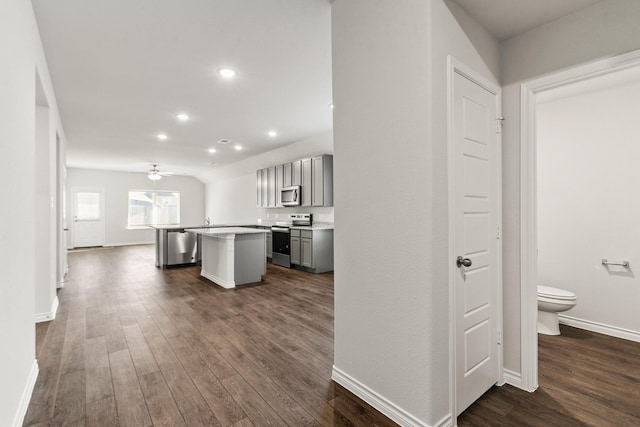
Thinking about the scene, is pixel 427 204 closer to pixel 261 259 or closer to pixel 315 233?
pixel 261 259

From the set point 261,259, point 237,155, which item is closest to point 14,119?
point 261,259

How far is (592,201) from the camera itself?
3.11 meters

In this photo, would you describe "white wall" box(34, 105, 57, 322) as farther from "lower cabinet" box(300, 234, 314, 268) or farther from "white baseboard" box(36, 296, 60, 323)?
"lower cabinet" box(300, 234, 314, 268)

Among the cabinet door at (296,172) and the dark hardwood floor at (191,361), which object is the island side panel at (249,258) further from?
the cabinet door at (296,172)

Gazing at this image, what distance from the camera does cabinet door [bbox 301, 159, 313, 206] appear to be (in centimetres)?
641

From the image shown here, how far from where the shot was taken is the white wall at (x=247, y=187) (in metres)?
6.38

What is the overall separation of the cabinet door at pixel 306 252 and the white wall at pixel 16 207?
4260 mm

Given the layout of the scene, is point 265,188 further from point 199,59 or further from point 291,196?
point 199,59

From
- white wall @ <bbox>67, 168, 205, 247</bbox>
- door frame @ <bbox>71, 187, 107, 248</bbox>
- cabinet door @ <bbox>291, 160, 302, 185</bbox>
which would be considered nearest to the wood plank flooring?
cabinet door @ <bbox>291, 160, 302, 185</bbox>

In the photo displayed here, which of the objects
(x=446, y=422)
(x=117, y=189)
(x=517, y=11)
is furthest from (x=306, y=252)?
(x=117, y=189)

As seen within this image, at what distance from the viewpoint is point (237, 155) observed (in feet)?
25.7

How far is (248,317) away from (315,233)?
9.03ft

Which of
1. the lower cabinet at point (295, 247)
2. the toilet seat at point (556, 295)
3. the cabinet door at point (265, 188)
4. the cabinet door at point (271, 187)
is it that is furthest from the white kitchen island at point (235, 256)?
the toilet seat at point (556, 295)

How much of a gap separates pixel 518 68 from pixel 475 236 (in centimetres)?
129
